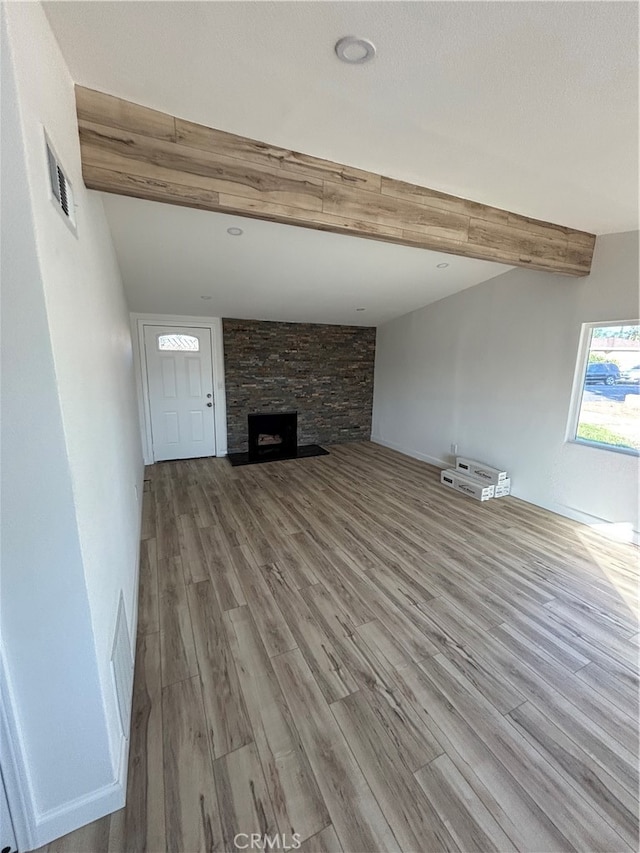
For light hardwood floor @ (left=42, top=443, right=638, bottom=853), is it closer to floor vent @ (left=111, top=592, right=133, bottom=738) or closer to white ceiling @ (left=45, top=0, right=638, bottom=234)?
floor vent @ (left=111, top=592, right=133, bottom=738)

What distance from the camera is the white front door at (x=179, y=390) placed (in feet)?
15.7

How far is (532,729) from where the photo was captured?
57.4 inches

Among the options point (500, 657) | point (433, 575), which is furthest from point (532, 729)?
point (433, 575)

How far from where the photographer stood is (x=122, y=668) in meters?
1.37

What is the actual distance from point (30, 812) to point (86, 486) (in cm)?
99

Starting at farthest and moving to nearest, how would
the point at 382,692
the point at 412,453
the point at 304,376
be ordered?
the point at 304,376, the point at 412,453, the point at 382,692

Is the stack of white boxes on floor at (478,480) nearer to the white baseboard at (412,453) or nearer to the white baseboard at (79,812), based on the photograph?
the white baseboard at (412,453)

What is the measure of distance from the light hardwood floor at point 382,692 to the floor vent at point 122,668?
103 millimetres

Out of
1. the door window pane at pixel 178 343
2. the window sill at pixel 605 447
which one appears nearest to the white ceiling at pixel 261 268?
the door window pane at pixel 178 343

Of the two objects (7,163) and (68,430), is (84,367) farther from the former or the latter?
(7,163)

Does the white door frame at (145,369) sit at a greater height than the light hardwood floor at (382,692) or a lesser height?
greater

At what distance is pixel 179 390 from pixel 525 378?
4.43m

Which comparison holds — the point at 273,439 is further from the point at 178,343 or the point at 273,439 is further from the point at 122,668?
the point at 122,668

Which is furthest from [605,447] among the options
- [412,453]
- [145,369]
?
[145,369]
